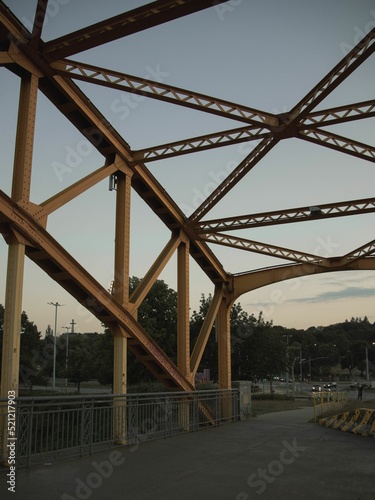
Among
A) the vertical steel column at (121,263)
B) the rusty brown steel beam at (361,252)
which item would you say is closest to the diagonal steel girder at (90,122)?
the vertical steel column at (121,263)

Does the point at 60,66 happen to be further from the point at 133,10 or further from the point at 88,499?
the point at 88,499

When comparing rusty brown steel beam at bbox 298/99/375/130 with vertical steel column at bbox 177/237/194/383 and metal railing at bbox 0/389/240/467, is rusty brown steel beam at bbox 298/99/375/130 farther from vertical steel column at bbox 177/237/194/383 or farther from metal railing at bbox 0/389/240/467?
metal railing at bbox 0/389/240/467

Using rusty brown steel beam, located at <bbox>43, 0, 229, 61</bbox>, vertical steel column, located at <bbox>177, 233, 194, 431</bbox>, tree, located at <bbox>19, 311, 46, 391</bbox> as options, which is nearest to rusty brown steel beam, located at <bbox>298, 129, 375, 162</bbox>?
rusty brown steel beam, located at <bbox>43, 0, 229, 61</bbox>

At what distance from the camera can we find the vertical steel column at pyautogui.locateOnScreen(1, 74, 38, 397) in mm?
9805

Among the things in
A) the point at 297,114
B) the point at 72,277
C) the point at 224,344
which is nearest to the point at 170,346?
the point at 224,344

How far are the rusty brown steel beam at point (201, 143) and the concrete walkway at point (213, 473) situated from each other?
25.1ft

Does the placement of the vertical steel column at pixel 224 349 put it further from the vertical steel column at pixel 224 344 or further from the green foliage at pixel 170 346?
the green foliage at pixel 170 346

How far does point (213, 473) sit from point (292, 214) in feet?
34.8

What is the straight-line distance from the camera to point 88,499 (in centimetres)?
660

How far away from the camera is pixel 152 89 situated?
12.0m

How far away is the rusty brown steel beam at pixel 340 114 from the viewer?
12.1 meters

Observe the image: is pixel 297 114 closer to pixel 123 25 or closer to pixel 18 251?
pixel 123 25

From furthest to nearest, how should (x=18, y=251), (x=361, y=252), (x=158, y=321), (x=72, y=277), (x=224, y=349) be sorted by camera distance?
(x=158, y=321), (x=224, y=349), (x=361, y=252), (x=72, y=277), (x=18, y=251)

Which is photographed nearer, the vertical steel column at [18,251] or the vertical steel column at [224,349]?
the vertical steel column at [18,251]
